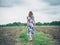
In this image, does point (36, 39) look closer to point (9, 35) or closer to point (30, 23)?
point (30, 23)

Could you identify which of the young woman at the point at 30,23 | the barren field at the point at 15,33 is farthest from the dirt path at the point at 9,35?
the young woman at the point at 30,23

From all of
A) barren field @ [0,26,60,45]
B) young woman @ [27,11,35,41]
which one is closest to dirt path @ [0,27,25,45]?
barren field @ [0,26,60,45]

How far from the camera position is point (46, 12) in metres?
3.94

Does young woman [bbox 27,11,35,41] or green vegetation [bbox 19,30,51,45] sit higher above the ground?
young woman [bbox 27,11,35,41]

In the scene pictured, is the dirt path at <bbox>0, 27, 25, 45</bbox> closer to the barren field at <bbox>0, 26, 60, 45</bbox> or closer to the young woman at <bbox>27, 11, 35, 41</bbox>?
the barren field at <bbox>0, 26, 60, 45</bbox>

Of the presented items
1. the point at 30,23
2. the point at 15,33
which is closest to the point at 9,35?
the point at 15,33

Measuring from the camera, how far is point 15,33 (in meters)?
3.95

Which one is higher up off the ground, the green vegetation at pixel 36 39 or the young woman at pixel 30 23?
the young woman at pixel 30 23

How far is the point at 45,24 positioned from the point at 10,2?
69cm

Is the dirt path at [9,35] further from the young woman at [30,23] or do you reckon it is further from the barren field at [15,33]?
the young woman at [30,23]

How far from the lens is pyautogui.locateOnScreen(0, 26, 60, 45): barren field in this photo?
12.9 feet

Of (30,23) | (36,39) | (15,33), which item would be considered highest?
(30,23)

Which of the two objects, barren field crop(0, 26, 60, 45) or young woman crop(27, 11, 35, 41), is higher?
young woman crop(27, 11, 35, 41)

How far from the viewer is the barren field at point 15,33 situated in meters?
3.93
